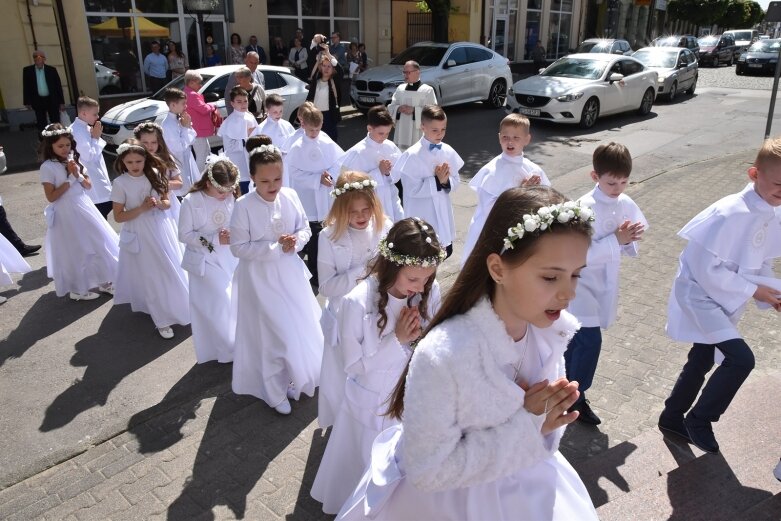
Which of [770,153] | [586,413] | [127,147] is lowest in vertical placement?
[586,413]

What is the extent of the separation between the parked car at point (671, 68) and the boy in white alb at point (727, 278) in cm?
1768

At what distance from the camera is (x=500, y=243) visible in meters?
2.04

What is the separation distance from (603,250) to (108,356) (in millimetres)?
4291

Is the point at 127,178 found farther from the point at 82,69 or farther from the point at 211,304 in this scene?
the point at 82,69

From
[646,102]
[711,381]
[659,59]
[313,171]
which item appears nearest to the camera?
[711,381]

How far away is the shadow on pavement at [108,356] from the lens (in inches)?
187

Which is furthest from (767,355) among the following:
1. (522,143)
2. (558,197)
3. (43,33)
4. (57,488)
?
(43,33)

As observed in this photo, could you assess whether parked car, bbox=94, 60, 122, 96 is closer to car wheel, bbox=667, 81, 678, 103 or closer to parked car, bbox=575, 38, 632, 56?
parked car, bbox=575, 38, 632, 56

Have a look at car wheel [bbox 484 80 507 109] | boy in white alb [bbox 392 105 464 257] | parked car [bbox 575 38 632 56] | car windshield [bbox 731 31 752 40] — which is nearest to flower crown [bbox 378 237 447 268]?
boy in white alb [bbox 392 105 464 257]

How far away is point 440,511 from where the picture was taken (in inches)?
83.0

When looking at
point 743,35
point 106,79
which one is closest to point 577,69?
point 106,79

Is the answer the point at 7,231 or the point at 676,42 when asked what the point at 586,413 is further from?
the point at 676,42

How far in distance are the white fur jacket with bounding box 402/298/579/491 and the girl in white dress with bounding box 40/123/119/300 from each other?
5.64 meters

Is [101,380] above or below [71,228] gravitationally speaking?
below
